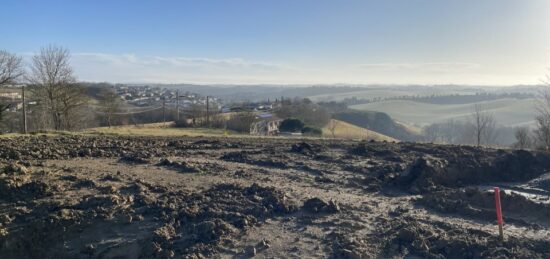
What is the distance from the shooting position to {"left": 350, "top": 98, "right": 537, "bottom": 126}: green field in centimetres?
9851

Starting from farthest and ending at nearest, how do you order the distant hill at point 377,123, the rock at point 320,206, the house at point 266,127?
1. the distant hill at point 377,123
2. the house at point 266,127
3. the rock at point 320,206

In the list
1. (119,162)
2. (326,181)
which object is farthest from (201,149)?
(326,181)

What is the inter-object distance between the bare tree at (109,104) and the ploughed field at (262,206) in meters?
19.4

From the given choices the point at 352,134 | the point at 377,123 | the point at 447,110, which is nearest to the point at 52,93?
the point at 352,134

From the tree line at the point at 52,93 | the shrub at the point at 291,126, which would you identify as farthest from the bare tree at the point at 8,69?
the shrub at the point at 291,126

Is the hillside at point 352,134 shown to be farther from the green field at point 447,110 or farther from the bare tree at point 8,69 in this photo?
the green field at point 447,110

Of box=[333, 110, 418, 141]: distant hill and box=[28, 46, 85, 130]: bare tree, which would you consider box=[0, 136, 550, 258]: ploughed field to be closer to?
box=[28, 46, 85, 130]: bare tree

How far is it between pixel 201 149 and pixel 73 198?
21.7 ft

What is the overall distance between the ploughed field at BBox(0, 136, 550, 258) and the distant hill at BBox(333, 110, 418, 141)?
168ft

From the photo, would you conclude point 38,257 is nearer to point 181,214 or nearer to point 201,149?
point 181,214

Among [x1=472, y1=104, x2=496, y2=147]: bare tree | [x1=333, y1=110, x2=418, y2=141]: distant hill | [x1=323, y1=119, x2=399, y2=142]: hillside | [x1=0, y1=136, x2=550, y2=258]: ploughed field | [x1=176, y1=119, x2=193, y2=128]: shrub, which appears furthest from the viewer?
[x1=333, y1=110, x2=418, y2=141]: distant hill

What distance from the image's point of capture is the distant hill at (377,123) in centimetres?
6419

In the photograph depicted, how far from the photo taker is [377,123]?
228ft

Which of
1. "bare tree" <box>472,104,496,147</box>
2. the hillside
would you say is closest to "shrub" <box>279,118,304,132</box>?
the hillside
